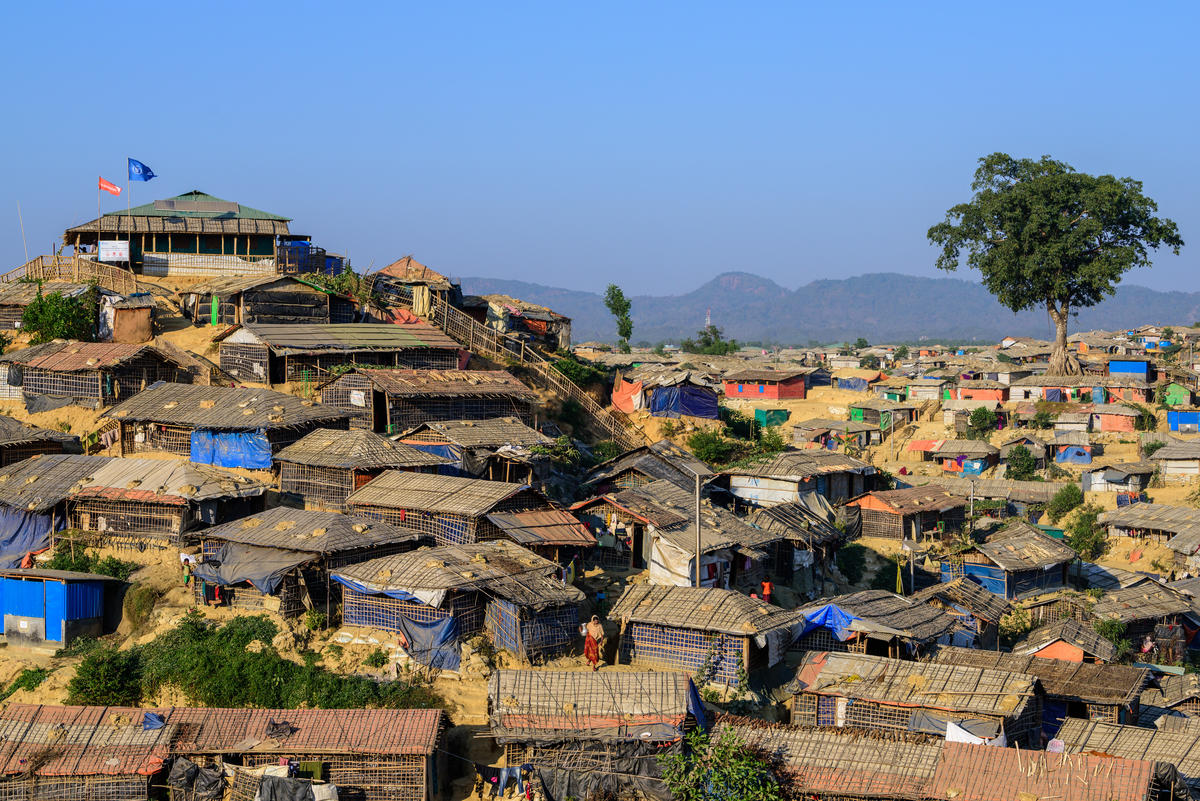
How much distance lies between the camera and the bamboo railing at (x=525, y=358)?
37438 millimetres

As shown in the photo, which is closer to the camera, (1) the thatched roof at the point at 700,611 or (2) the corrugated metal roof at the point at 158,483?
(1) the thatched roof at the point at 700,611

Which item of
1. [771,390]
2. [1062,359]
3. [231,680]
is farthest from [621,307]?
[231,680]

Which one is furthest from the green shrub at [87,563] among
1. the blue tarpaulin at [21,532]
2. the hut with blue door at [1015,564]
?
the hut with blue door at [1015,564]

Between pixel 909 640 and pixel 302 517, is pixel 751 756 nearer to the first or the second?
pixel 909 640

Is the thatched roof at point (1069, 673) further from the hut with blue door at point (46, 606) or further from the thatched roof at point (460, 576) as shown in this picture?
the hut with blue door at point (46, 606)

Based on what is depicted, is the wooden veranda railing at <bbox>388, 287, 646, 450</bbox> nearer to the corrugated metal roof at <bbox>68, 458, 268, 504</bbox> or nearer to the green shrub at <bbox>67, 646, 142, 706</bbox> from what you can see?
the corrugated metal roof at <bbox>68, 458, 268, 504</bbox>

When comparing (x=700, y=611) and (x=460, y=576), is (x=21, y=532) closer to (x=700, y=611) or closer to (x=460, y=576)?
(x=460, y=576)

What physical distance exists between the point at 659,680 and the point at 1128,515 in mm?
23475

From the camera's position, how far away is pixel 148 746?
54.6 ft

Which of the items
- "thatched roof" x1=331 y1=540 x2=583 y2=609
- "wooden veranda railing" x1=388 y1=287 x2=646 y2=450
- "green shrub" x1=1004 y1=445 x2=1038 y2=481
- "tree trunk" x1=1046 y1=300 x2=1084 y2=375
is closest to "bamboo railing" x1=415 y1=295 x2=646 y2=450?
"wooden veranda railing" x1=388 y1=287 x2=646 y2=450

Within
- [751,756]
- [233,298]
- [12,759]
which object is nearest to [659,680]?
[751,756]

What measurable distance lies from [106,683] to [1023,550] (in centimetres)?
2121

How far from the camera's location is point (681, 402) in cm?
3994

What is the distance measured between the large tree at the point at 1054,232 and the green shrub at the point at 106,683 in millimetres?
41924
